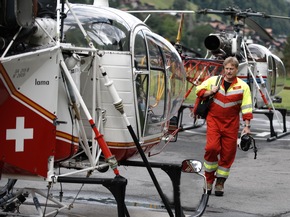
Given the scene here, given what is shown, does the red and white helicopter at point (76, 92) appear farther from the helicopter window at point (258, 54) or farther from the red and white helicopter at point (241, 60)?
the helicopter window at point (258, 54)

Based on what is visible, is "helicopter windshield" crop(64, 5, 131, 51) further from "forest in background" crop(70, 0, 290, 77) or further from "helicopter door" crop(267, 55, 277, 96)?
"forest in background" crop(70, 0, 290, 77)

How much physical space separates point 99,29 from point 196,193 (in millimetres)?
3097

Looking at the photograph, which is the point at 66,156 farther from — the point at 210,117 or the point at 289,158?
the point at 289,158

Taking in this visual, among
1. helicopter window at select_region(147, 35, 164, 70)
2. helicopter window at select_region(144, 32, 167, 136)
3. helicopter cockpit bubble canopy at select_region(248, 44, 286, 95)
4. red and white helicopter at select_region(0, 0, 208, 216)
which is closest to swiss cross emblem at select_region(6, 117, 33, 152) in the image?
red and white helicopter at select_region(0, 0, 208, 216)

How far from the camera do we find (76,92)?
268 inches

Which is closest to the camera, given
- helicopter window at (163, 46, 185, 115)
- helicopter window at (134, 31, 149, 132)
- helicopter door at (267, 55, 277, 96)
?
helicopter window at (134, 31, 149, 132)

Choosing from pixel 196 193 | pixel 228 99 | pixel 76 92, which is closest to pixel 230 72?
pixel 228 99

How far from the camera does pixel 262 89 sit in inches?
760

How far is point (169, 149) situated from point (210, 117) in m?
5.20

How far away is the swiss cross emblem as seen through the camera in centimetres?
667

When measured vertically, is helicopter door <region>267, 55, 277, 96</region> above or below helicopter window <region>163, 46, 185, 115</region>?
below

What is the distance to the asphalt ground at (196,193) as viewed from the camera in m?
8.91

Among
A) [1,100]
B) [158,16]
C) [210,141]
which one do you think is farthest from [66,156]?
[158,16]

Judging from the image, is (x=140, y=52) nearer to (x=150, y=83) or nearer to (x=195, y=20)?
(x=150, y=83)
